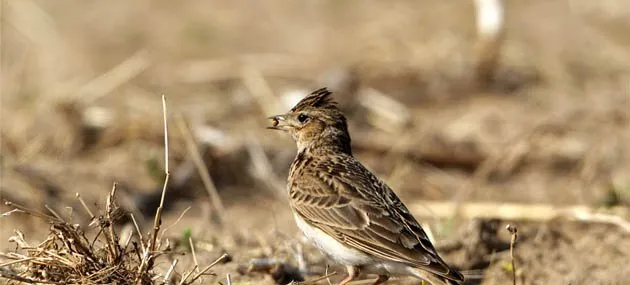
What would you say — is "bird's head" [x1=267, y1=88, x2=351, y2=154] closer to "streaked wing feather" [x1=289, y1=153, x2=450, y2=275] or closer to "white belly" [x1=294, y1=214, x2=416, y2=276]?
"streaked wing feather" [x1=289, y1=153, x2=450, y2=275]

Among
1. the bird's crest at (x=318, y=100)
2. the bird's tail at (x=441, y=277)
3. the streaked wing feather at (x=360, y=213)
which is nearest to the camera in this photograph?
the bird's tail at (x=441, y=277)

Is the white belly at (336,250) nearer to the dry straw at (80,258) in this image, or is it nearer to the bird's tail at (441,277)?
the bird's tail at (441,277)

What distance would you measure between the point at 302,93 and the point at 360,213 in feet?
13.8

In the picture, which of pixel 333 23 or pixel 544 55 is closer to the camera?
pixel 544 55

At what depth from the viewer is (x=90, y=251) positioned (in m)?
4.88

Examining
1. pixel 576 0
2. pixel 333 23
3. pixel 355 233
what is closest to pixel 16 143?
pixel 355 233

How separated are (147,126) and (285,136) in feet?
3.98

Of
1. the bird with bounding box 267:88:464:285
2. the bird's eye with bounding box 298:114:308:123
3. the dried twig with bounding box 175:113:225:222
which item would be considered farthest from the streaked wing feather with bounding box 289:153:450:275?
the dried twig with bounding box 175:113:225:222

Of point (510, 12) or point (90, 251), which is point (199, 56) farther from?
point (90, 251)

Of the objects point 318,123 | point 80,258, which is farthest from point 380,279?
point 80,258

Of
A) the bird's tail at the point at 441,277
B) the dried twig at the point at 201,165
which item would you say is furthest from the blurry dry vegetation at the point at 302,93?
the bird's tail at the point at 441,277

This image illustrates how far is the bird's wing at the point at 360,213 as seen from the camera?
5.20m

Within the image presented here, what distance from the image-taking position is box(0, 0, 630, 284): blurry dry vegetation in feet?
22.5

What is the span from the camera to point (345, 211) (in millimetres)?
5500
